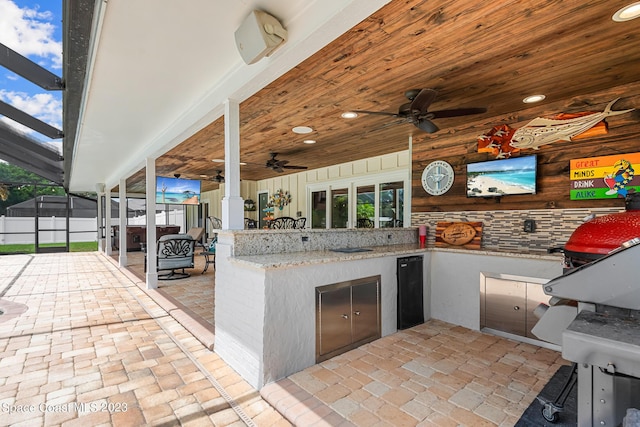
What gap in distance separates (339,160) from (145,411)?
17.5ft

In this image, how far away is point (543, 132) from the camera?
3.06 m

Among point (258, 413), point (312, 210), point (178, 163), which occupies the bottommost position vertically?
point (258, 413)

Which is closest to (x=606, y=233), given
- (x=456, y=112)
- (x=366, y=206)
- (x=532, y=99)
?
(x=456, y=112)

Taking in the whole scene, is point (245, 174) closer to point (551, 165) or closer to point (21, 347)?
point (21, 347)

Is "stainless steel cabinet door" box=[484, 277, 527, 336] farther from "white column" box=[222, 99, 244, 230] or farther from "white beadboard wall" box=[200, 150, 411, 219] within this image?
"white column" box=[222, 99, 244, 230]

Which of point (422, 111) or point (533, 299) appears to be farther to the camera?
point (533, 299)

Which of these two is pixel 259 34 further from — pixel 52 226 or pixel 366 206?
pixel 52 226

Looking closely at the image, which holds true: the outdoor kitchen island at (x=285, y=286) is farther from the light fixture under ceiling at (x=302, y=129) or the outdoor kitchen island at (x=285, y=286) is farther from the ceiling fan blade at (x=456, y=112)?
the light fixture under ceiling at (x=302, y=129)

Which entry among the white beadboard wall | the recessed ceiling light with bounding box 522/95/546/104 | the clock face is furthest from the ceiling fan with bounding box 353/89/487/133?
the white beadboard wall

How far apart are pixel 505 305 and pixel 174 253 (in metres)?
5.56

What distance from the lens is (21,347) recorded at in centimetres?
297

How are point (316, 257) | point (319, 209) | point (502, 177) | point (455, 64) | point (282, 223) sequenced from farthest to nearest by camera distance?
point (319, 209) → point (282, 223) → point (502, 177) → point (316, 257) → point (455, 64)

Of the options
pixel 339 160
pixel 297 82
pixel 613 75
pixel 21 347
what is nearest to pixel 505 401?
pixel 613 75

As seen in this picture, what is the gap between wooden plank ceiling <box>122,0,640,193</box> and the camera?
6.11ft
